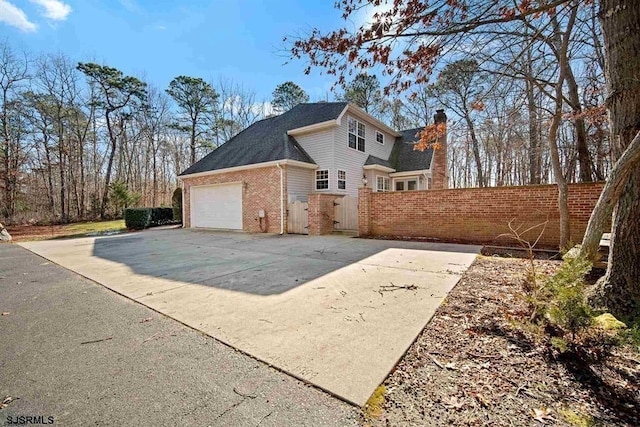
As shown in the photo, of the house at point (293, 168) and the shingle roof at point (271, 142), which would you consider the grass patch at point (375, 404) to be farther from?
the shingle roof at point (271, 142)

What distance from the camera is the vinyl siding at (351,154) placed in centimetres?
1300

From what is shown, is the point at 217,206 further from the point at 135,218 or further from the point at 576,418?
the point at 576,418

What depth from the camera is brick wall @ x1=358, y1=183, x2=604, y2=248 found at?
675 centimetres

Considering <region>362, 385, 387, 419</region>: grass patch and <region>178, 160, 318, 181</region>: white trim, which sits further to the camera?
<region>178, 160, 318, 181</region>: white trim

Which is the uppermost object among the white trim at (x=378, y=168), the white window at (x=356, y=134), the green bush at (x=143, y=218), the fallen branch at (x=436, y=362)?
the white window at (x=356, y=134)

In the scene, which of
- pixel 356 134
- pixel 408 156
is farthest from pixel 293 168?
pixel 408 156

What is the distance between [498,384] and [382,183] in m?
15.0

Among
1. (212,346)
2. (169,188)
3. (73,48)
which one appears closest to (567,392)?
(212,346)

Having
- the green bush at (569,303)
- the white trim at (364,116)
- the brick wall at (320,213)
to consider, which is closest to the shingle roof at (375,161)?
the white trim at (364,116)

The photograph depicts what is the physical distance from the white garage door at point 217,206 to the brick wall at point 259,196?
18.0 inches

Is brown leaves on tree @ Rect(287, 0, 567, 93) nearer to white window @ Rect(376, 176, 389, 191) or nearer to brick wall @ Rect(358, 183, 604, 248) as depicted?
brick wall @ Rect(358, 183, 604, 248)

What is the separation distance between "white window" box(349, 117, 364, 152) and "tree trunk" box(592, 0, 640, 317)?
1128 centimetres

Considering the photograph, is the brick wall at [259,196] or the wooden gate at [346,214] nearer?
the wooden gate at [346,214]

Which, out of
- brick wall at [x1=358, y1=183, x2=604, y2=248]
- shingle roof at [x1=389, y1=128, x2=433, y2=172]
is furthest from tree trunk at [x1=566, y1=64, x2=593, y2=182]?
shingle roof at [x1=389, y1=128, x2=433, y2=172]
